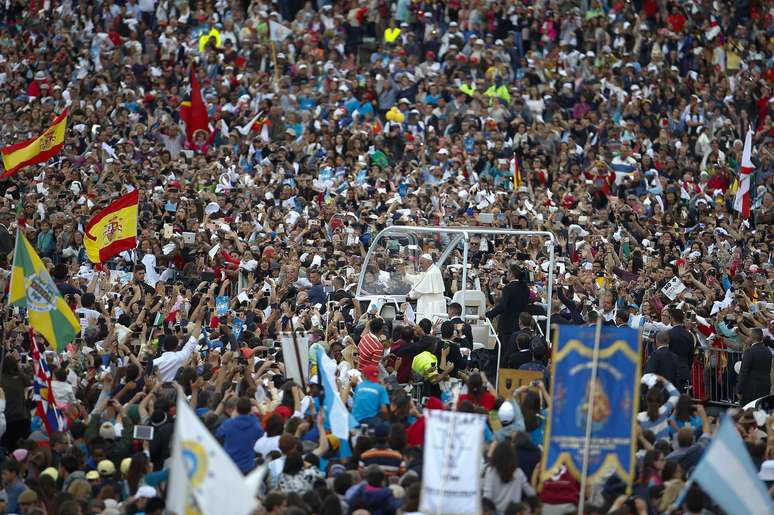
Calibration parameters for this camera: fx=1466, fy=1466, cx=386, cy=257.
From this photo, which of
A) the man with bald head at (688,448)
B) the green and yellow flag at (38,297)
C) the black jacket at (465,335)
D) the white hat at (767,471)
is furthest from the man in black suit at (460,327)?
the white hat at (767,471)

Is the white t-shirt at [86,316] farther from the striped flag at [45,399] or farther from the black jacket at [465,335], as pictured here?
the black jacket at [465,335]

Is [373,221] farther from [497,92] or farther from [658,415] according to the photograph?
[658,415]

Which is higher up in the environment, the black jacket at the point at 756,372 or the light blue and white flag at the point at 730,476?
the light blue and white flag at the point at 730,476

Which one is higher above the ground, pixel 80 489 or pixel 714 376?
pixel 80 489

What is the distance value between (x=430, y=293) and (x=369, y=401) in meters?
5.89

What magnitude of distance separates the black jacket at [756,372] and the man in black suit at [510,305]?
2.99 metres

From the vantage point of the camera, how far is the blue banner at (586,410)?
11.7 metres

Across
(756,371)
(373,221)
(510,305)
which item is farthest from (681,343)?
(373,221)

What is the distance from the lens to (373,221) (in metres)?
25.0

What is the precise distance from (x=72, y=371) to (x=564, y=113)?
16.7 m

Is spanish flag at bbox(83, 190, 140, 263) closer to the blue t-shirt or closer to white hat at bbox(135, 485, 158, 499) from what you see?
the blue t-shirt

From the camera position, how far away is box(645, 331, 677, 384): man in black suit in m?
16.1

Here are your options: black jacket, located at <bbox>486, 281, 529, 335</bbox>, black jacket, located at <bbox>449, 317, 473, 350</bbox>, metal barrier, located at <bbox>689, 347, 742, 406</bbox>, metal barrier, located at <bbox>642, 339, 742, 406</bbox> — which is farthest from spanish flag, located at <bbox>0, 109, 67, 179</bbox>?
metal barrier, located at <bbox>689, 347, 742, 406</bbox>

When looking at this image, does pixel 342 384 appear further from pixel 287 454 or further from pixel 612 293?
pixel 612 293
